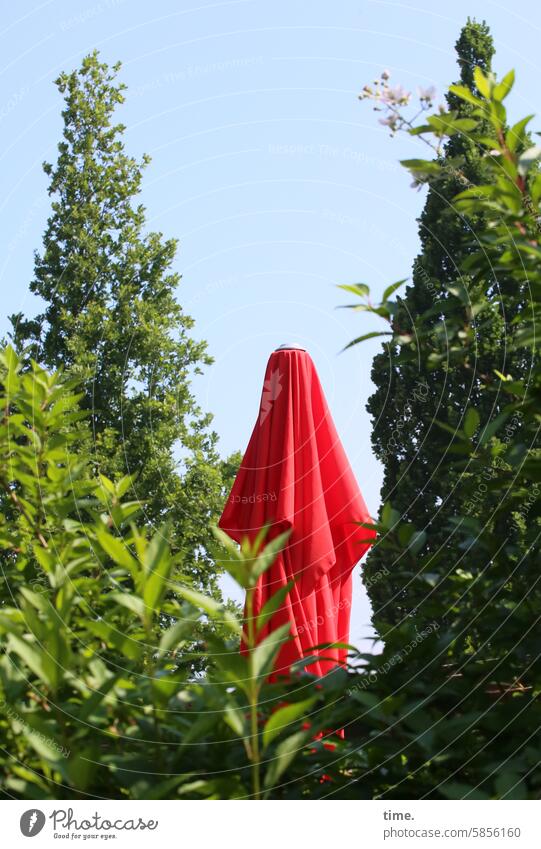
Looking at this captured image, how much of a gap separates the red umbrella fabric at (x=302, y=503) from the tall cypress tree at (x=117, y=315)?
7936mm

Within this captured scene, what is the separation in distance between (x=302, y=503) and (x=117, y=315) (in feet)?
31.6

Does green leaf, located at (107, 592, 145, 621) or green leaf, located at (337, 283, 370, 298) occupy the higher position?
green leaf, located at (337, 283, 370, 298)

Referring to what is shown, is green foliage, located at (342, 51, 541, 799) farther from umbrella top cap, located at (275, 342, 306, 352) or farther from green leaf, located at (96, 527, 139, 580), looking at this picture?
umbrella top cap, located at (275, 342, 306, 352)

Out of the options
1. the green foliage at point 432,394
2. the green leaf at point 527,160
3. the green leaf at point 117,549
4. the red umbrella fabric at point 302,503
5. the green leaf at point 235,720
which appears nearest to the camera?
the green leaf at point 235,720

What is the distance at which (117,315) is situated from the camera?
46.5ft

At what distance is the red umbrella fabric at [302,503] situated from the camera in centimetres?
498

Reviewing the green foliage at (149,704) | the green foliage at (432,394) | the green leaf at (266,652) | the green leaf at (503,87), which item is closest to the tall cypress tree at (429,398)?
the green foliage at (432,394)

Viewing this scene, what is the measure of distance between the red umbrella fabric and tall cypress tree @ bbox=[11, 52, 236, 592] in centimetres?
794

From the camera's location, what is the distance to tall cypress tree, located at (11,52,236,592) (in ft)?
44.7

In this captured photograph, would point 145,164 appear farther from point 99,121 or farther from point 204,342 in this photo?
point 204,342

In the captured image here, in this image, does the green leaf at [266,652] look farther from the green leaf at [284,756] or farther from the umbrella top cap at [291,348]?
the umbrella top cap at [291,348]

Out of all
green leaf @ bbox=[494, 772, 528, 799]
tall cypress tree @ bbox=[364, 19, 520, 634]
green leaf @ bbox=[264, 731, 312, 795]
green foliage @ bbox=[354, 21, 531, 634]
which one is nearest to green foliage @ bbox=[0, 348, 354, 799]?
green leaf @ bbox=[264, 731, 312, 795]

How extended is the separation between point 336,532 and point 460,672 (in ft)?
12.3
